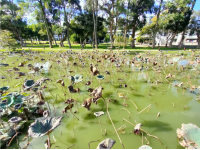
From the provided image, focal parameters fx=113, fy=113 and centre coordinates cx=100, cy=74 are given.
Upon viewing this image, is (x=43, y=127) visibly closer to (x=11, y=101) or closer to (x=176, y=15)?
(x=11, y=101)

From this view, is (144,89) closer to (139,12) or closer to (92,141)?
(92,141)

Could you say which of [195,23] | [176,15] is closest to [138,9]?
[176,15]

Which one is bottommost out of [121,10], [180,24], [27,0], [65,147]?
[65,147]

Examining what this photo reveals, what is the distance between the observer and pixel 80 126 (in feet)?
6.06

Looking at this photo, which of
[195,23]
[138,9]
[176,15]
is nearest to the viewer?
[176,15]

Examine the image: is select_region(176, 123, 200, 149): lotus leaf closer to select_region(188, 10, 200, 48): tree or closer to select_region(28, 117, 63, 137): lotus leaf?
select_region(28, 117, 63, 137): lotus leaf

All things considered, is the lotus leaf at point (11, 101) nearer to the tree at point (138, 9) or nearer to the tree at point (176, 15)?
the tree at point (138, 9)

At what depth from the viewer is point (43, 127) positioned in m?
1.23

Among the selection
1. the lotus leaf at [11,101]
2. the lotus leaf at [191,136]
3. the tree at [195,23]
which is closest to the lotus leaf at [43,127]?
the lotus leaf at [11,101]

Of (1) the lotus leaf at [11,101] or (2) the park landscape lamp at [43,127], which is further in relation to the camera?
(1) the lotus leaf at [11,101]

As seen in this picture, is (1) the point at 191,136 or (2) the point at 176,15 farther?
(2) the point at 176,15

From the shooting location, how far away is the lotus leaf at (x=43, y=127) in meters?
1.13

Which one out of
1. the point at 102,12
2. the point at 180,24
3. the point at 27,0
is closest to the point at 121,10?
the point at 102,12

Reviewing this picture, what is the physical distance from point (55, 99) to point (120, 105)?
1539 millimetres
